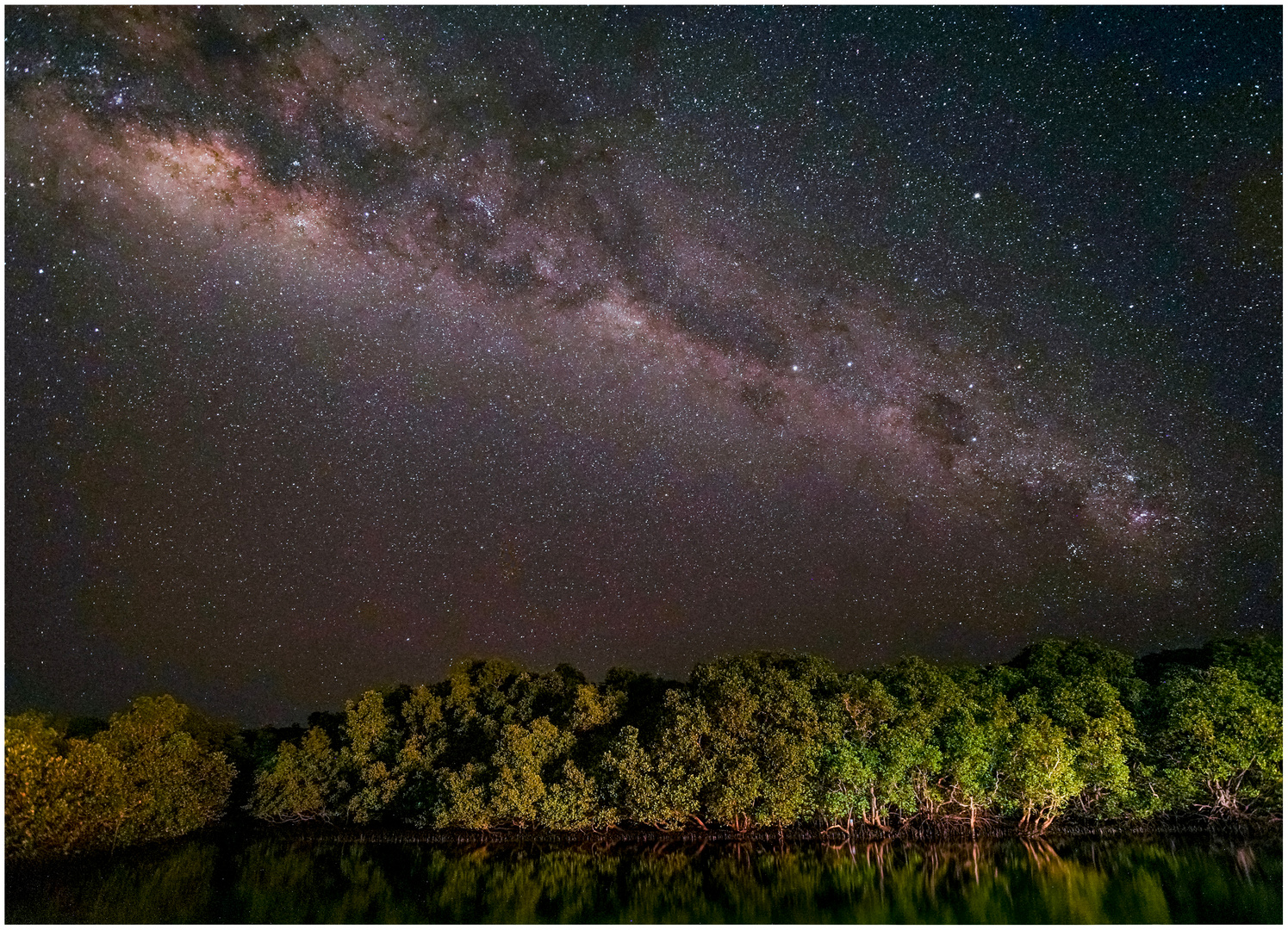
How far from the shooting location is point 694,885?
26.1m

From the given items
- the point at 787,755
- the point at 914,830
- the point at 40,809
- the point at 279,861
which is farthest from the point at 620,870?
the point at 40,809

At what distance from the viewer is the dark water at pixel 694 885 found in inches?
877

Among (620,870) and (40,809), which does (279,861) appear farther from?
(620,870)

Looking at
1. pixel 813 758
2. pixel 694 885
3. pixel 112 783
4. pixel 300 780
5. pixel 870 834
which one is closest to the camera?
pixel 694 885

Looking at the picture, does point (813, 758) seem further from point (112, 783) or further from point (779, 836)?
point (112, 783)

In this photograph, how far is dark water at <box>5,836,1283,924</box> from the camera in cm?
2227

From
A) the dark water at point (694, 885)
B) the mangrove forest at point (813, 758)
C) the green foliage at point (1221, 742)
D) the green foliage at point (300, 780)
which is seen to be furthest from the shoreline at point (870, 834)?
the green foliage at point (300, 780)

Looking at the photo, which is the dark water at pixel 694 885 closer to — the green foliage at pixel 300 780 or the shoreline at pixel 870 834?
the shoreline at pixel 870 834

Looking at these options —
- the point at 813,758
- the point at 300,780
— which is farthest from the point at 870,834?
the point at 300,780

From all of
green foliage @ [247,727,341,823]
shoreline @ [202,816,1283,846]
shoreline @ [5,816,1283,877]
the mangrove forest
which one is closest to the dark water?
shoreline @ [5,816,1283,877]

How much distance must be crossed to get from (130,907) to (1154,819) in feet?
126

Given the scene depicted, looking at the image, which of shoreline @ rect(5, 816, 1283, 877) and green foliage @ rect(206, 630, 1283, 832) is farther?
shoreline @ rect(5, 816, 1283, 877)

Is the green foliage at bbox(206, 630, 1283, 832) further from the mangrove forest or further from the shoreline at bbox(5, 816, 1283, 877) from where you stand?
the shoreline at bbox(5, 816, 1283, 877)

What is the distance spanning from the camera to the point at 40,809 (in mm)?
28703
